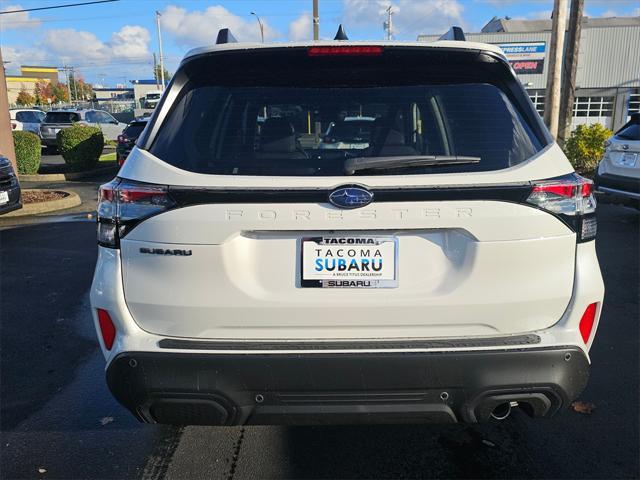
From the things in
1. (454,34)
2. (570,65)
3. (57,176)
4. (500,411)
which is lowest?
(57,176)

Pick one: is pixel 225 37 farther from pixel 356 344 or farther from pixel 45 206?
pixel 45 206

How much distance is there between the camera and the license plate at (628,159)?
8.33 m

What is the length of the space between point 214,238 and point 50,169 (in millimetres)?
16345

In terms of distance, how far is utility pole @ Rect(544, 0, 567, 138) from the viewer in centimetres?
1395

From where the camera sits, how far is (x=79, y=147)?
14.8 meters

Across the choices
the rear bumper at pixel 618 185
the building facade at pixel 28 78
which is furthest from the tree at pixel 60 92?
the rear bumper at pixel 618 185

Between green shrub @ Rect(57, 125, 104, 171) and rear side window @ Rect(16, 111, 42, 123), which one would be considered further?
rear side window @ Rect(16, 111, 42, 123)

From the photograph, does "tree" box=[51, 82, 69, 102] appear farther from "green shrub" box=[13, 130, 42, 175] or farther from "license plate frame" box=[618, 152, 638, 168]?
"license plate frame" box=[618, 152, 638, 168]

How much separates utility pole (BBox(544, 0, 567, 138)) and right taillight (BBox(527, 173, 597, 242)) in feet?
42.0

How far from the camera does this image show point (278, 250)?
2.10m

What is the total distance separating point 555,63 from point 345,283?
14158mm

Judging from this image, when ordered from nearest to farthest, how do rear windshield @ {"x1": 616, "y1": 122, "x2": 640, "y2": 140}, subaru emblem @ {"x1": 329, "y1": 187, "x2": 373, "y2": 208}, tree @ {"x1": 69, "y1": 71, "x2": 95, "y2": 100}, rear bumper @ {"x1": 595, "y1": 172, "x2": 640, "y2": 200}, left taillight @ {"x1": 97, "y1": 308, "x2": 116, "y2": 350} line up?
subaru emblem @ {"x1": 329, "y1": 187, "x2": 373, "y2": 208}
left taillight @ {"x1": 97, "y1": 308, "x2": 116, "y2": 350}
rear bumper @ {"x1": 595, "y1": 172, "x2": 640, "y2": 200}
rear windshield @ {"x1": 616, "y1": 122, "x2": 640, "y2": 140}
tree @ {"x1": 69, "y1": 71, "x2": 95, "y2": 100}

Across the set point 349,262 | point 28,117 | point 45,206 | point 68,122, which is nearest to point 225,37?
point 349,262

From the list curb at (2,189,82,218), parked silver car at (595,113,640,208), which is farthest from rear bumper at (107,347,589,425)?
curb at (2,189,82,218)
